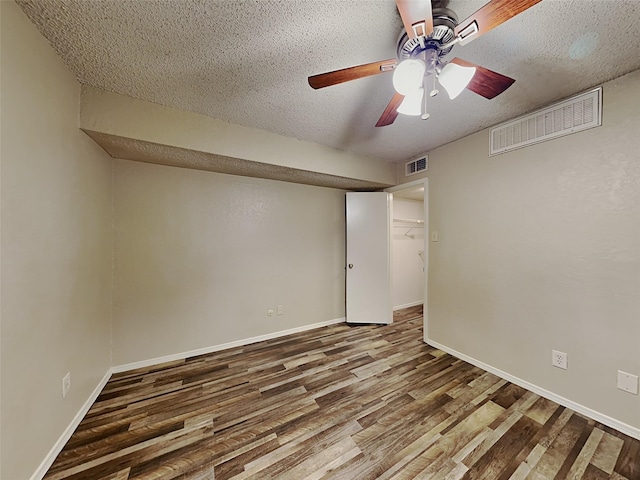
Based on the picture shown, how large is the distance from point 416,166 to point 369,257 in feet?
4.63

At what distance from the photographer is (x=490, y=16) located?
873 mm

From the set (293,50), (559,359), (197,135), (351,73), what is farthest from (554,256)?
(197,135)

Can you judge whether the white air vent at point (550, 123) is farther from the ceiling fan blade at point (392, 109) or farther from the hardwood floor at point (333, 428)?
the hardwood floor at point (333, 428)

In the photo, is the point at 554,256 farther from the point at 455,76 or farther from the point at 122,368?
the point at 122,368

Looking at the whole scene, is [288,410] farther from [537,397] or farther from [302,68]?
[302,68]

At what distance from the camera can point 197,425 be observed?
1595 millimetres

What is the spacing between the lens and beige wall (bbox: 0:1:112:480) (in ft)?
3.42

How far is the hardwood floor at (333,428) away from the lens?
4.20 feet

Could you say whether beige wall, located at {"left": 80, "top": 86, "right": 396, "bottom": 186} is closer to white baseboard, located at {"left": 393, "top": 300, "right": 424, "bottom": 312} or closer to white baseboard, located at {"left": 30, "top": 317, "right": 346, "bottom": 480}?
white baseboard, located at {"left": 30, "top": 317, "right": 346, "bottom": 480}

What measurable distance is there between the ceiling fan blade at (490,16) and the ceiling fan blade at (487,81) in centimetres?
12

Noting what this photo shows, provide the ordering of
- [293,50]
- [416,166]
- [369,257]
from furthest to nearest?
1. [369,257]
2. [416,166]
3. [293,50]

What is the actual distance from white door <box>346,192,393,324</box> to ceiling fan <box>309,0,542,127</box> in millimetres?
2108

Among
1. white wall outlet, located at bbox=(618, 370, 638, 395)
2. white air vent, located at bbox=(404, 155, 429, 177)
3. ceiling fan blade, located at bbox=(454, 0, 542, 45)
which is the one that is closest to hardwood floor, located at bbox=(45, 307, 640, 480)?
white wall outlet, located at bbox=(618, 370, 638, 395)

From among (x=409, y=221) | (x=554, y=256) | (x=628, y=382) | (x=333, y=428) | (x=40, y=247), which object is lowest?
(x=333, y=428)
